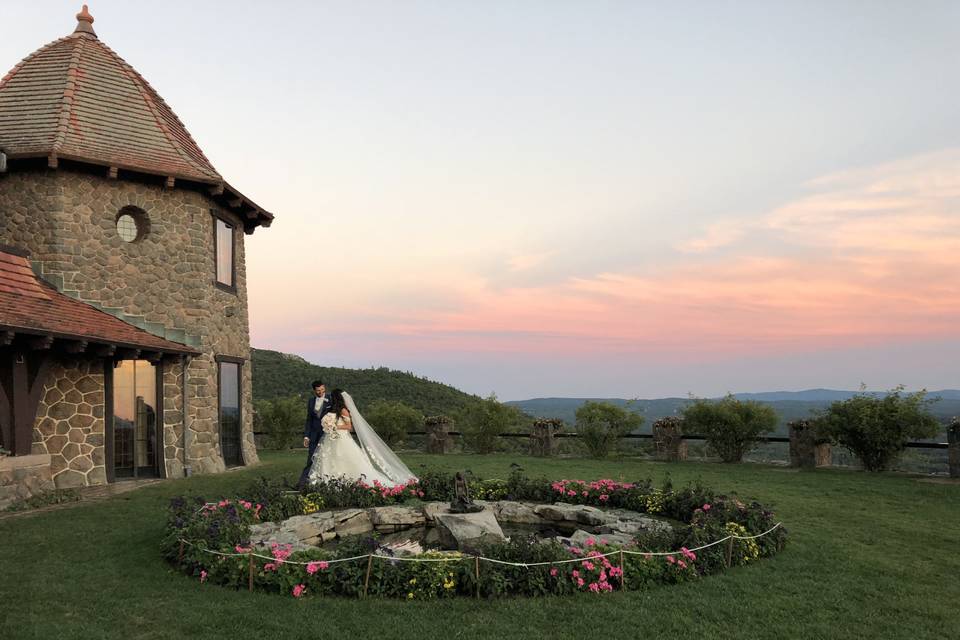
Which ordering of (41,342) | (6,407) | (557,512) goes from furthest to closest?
(6,407)
(41,342)
(557,512)

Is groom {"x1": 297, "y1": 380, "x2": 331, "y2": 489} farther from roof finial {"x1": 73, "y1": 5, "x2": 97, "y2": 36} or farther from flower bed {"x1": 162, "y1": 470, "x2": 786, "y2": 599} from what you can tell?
roof finial {"x1": 73, "y1": 5, "x2": 97, "y2": 36}

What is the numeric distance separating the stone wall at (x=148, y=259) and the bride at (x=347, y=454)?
5174 mm

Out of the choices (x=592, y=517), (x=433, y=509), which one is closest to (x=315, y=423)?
(x=433, y=509)

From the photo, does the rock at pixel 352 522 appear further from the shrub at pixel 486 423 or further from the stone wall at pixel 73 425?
the shrub at pixel 486 423

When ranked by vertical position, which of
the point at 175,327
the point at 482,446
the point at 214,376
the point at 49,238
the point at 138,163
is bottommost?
the point at 482,446

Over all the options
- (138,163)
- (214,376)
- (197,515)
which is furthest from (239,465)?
(197,515)

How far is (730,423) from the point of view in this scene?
19656mm

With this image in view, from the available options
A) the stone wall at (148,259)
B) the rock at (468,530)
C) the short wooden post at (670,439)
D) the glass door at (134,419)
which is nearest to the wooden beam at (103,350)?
the glass door at (134,419)

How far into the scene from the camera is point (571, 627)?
5930mm

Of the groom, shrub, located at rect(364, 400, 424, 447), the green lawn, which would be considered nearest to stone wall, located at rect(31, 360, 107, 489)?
the green lawn

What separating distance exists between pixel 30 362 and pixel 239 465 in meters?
6.69

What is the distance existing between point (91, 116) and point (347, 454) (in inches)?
429

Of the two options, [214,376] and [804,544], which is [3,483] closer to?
[214,376]

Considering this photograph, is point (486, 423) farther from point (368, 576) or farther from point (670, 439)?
point (368, 576)
